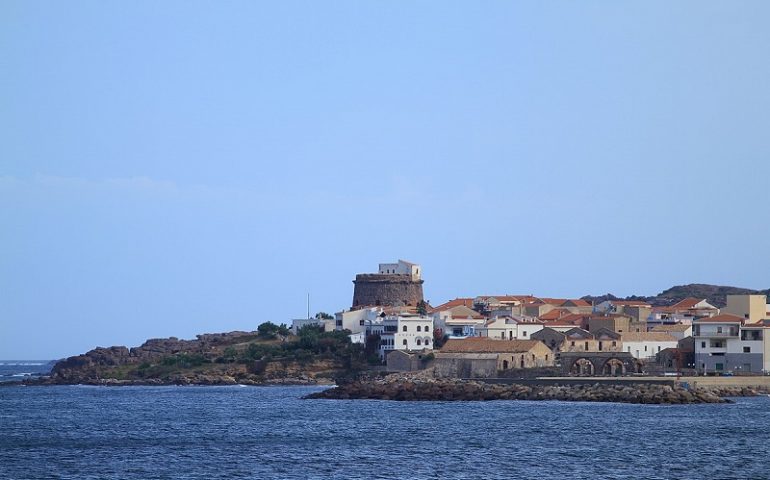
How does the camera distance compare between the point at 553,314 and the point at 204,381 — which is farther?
the point at 553,314

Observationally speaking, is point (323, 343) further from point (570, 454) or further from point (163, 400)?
point (570, 454)

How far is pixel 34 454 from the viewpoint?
48781 mm

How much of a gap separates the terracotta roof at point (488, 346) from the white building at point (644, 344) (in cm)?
784

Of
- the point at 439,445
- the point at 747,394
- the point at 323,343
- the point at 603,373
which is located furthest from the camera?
the point at 323,343

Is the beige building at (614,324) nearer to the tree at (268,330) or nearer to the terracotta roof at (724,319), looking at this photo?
the terracotta roof at (724,319)

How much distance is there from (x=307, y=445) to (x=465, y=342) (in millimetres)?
37715

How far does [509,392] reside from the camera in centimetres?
7681

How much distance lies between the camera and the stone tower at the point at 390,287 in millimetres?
113875

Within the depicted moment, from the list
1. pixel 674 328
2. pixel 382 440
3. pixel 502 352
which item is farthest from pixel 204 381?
pixel 382 440

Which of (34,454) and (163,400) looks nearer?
(34,454)

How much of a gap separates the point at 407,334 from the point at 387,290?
17.2 metres

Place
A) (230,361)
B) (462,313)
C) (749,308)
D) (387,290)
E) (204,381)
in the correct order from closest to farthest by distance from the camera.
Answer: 1. (749,308)
2. (204,381)
3. (230,361)
4. (462,313)
5. (387,290)

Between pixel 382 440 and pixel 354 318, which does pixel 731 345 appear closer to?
pixel 354 318

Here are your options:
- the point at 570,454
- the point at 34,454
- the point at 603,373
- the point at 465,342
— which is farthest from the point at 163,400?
the point at 570,454
